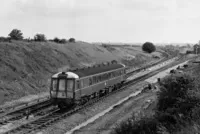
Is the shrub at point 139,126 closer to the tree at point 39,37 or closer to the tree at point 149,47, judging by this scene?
the tree at point 39,37

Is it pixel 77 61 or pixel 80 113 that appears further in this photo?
pixel 77 61

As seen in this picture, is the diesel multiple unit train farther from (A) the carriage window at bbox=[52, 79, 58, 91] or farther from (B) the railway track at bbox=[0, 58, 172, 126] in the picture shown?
(B) the railway track at bbox=[0, 58, 172, 126]

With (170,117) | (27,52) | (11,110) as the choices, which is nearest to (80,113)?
(11,110)

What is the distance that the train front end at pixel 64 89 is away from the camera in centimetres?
2292

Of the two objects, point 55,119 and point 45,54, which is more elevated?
point 45,54

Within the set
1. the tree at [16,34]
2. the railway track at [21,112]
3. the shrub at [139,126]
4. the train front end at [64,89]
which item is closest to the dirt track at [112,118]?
the shrub at [139,126]

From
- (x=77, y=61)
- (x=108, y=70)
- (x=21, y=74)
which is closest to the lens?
(x=108, y=70)

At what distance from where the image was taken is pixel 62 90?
23125 mm

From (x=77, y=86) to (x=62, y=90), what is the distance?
1.26 metres

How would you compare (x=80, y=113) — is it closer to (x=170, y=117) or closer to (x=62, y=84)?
(x=62, y=84)

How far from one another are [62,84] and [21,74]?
1305 cm

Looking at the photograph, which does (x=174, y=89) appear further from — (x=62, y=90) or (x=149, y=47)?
(x=149, y=47)

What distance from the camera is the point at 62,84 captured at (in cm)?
2319

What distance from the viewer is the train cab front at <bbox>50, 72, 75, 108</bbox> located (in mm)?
22938
